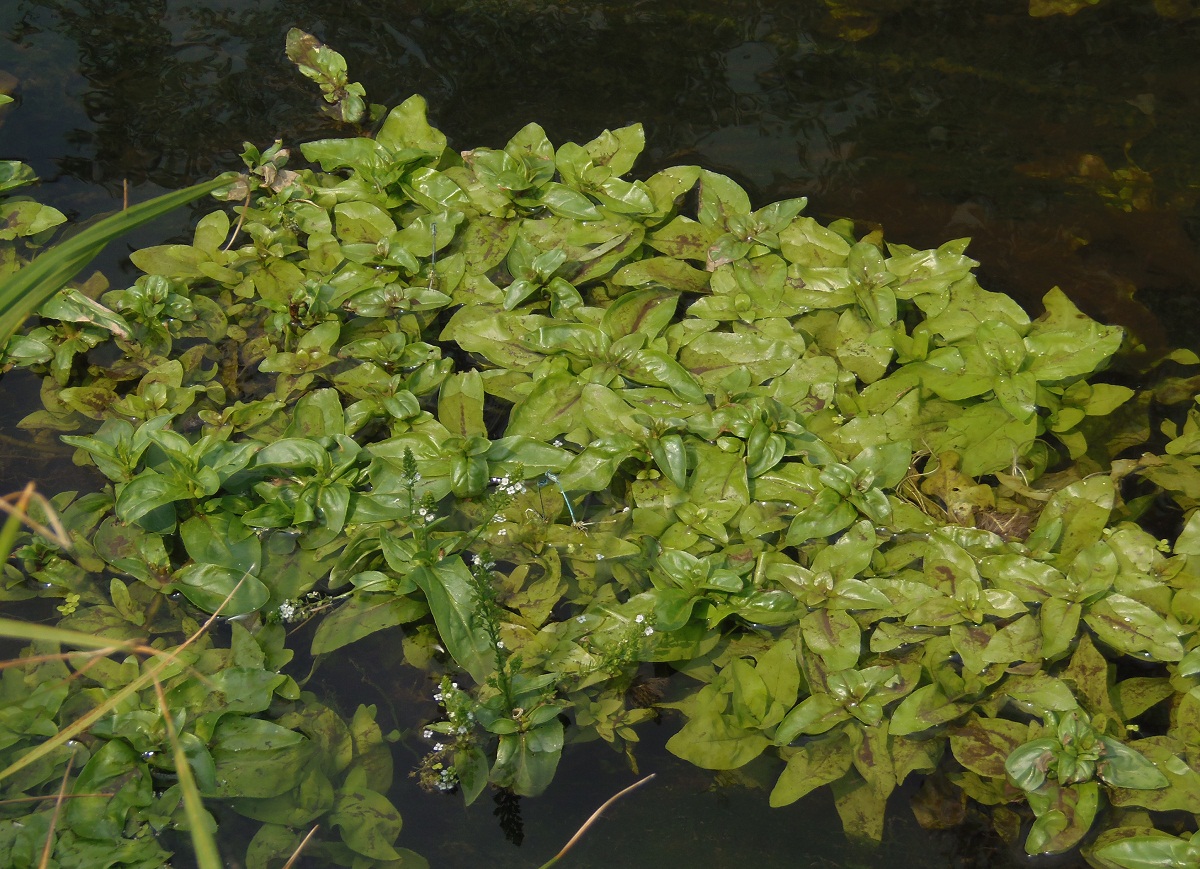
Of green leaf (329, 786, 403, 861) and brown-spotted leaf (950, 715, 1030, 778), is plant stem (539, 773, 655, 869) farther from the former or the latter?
brown-spotted leaf (950, 715, 1030, 778)

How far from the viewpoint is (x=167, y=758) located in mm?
2715

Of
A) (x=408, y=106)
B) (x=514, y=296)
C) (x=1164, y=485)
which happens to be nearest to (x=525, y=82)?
(x=408, y=106)

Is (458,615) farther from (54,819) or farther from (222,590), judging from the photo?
(54,819)

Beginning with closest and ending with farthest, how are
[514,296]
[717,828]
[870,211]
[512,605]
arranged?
1. [717,828]
2. [512,605]
3. [514,296]
4. [870,211]

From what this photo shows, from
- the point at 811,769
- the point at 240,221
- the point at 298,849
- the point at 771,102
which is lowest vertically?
the point at 298,849

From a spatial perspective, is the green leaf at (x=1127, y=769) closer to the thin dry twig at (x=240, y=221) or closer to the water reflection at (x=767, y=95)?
the water reflection at (x=767, y=95)

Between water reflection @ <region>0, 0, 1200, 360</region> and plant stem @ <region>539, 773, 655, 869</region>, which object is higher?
water reflection @ <region>0, 0, 1200, 360</region>

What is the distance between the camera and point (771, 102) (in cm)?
440

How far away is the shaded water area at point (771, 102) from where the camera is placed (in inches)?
157

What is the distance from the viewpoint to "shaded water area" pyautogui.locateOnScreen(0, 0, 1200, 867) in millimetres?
3990

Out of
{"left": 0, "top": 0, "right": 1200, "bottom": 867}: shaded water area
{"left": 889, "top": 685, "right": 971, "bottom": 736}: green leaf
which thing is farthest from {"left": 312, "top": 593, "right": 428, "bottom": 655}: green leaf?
{"left": 889, "top": 685, "right": 971, "bottom": 736}: green leaf

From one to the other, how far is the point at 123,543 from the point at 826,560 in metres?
2.23

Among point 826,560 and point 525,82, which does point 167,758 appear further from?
point 525,82

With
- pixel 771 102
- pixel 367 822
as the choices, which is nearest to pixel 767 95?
pixel 771 102
